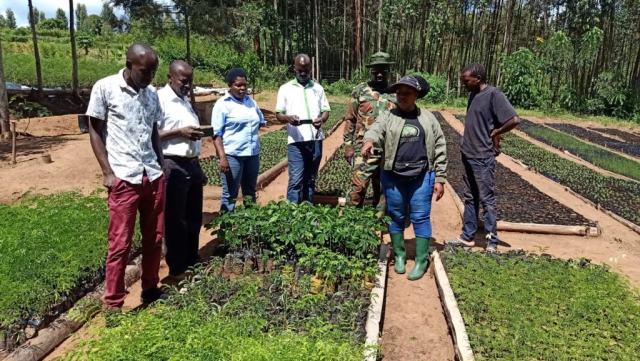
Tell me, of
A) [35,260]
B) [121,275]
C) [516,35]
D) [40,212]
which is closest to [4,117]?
[40,212]

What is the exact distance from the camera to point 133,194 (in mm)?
3195

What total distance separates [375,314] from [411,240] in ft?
6.99

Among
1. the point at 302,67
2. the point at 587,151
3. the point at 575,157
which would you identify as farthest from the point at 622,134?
the point at 302,67

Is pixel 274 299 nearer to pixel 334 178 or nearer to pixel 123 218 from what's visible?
pixel 123 218

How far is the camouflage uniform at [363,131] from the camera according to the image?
194 inches

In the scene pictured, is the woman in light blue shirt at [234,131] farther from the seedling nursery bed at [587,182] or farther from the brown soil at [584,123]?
the brown soil at [584,123]

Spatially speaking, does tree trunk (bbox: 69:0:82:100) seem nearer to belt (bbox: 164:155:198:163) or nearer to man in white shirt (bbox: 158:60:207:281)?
man in white shirt (bbox: 158:60:207:281)

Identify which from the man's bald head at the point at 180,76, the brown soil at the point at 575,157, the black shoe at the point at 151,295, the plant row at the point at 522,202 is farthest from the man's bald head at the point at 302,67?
the brown soil at the point at 575,157

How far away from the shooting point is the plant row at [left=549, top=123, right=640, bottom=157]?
1334 cm

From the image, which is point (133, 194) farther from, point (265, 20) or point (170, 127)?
point (265, 20)

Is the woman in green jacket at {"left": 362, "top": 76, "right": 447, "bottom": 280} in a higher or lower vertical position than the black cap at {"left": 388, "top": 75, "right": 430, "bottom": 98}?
lower

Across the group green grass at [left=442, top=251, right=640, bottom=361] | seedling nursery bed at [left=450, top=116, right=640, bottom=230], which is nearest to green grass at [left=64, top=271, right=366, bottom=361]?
green grass at [left=442, top=251, right=640, bottom=361]

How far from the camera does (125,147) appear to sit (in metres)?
3.14

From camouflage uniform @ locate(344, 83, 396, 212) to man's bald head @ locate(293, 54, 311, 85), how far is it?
60 centimetres
